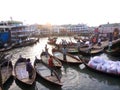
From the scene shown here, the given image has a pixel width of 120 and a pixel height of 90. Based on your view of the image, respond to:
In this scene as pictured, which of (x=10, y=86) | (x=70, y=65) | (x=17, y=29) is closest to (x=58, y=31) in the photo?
(x=17, y=29)

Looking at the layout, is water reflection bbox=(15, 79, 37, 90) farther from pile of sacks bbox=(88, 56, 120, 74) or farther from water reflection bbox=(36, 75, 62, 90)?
pile of sacks bbox=(88, 56, 120, 74)

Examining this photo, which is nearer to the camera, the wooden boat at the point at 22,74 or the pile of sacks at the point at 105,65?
the wooden boat at the point at 22,74

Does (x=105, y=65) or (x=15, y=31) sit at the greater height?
(x=15, y=31)

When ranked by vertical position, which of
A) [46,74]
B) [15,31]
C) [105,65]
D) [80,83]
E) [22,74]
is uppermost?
[15,31]

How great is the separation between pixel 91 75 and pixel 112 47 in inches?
549

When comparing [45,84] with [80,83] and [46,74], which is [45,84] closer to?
[46,74]

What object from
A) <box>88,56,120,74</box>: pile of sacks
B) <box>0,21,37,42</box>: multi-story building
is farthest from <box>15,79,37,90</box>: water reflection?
<box>0,21,37,42</box>: multi-story building

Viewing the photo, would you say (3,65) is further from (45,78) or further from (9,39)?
(9,39)

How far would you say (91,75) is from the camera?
2128 cm

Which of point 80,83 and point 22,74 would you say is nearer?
point 80,83

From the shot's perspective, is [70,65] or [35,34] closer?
[70,65]

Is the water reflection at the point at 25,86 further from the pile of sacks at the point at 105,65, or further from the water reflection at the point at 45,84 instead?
the pile of sacks at the point at 105,65

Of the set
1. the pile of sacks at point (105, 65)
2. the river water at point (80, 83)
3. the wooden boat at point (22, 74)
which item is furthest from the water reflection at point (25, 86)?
the pile of sacks at point (105, 65)

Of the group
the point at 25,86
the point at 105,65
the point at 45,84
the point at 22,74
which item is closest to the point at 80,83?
the point at 45,84
